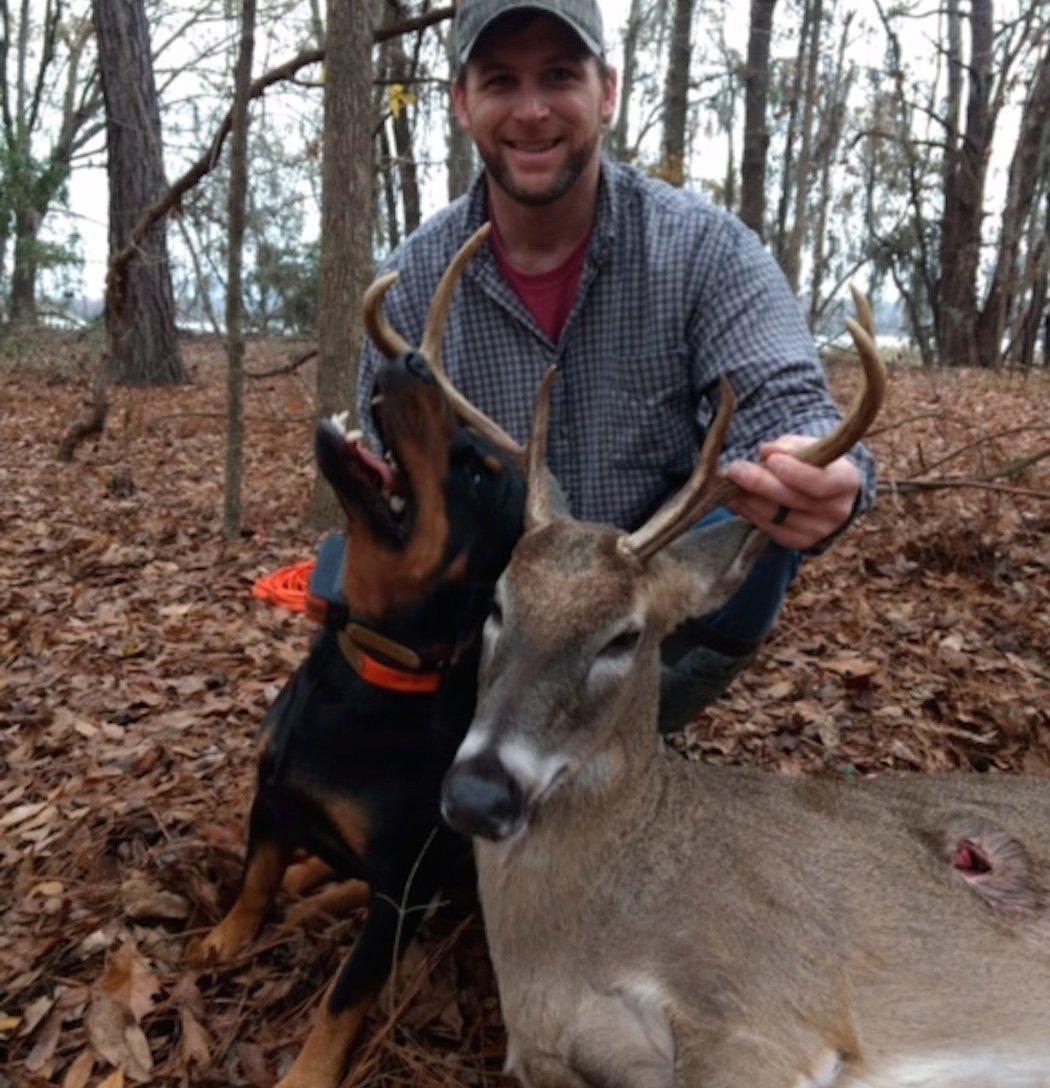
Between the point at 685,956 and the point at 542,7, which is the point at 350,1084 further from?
the point at 542,7

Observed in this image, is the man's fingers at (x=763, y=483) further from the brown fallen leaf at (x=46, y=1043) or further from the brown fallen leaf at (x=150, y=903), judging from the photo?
the brown fallen leaf at (x=46, y=1043)

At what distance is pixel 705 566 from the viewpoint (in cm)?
282

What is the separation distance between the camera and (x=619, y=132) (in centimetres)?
2706

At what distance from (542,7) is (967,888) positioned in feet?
9.40

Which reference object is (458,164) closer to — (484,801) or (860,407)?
(860,407)

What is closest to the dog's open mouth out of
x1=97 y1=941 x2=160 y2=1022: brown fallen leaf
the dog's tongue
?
the dog's tongue

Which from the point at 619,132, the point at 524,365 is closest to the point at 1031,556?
the point at 524,365

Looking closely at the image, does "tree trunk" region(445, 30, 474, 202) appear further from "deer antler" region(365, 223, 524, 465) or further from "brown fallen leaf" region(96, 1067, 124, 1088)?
"brown fallen leaf" region(96, 1067, 124, 1088)

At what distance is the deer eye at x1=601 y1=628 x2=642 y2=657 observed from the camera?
103 inches

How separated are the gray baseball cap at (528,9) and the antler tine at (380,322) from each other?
972 millimetres

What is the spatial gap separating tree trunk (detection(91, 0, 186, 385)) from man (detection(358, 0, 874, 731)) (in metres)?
9.76

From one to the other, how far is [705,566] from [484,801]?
869mm

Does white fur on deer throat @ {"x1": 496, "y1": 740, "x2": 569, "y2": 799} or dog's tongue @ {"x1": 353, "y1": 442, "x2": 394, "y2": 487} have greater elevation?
dog's tongue @ {"x1": 353, "y1": 442, "x2": 394, "y2": 487}

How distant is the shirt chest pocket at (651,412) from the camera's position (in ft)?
12.9
